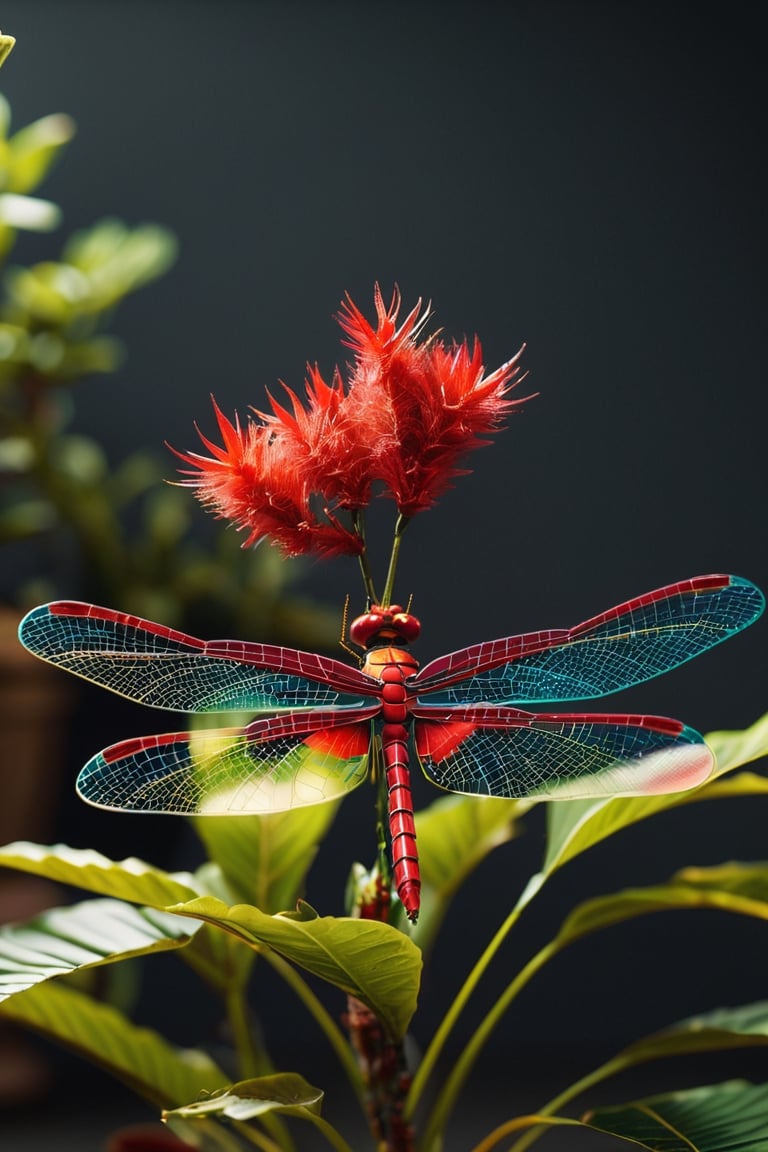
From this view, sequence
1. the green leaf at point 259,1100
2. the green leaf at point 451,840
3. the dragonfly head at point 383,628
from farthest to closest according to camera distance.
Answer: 1. the green leaf at point 451,840
2. the dragonfly head at point 383,628
3. the green leaf at point 259,1100

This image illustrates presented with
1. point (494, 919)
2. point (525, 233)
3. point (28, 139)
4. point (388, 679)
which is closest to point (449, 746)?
point (388, 679)

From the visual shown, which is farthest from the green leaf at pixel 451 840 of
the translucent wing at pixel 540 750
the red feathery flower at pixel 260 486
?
the red feathery flower at pixel 260 486

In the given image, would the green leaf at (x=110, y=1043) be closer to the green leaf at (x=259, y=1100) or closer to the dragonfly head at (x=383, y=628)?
the green leaf at (x=259, y=1100)

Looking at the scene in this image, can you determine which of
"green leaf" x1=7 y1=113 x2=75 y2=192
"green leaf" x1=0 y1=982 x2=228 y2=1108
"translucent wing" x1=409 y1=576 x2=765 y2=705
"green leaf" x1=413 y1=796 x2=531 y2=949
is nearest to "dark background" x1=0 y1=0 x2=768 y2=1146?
"green leaf" x1=7 y1=113 x2=75 y2=192

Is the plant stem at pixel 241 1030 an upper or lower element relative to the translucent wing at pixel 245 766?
lower

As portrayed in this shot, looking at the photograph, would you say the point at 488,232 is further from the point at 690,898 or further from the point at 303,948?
the point at 303,948

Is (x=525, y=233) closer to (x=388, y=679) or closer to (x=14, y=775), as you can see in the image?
(x=14, y=775)

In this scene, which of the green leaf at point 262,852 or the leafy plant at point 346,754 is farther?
the green leaf at point 262,852

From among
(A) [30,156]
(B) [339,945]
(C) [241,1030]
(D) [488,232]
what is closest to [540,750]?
(B) [339,945]
